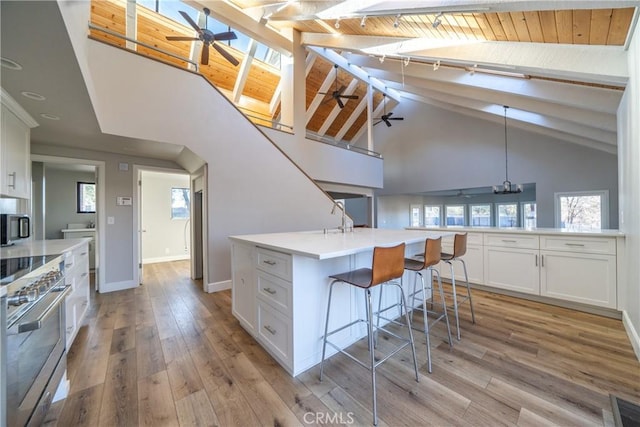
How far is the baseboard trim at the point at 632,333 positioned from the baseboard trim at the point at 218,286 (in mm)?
4360

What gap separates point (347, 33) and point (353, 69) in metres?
2.37

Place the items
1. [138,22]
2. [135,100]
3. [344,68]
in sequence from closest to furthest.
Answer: [135,100]
[138,22]
[344,68]

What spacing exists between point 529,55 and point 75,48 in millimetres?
3992

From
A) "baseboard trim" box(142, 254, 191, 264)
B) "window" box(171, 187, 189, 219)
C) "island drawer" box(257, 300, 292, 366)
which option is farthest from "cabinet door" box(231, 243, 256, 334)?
"window" box(171, 187, 189, 219)

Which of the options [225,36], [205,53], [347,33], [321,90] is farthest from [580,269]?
[321,90]

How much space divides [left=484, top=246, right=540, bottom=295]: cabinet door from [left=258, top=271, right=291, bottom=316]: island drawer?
3.09 m

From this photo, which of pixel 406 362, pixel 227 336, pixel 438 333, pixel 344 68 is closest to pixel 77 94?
pixel 227 336

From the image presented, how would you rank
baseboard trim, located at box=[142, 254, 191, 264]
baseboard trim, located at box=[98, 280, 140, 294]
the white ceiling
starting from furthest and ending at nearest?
baseboard trim, located at box=[142, 254, 191, 264], baseboard trim, located at box=[98, 280, 140, 294], the white ceiling

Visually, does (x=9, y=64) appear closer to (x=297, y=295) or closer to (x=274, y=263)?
(x=274, y=263)

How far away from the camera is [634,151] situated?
6.87 feet

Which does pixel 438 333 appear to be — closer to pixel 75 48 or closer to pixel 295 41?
pixel 75 48

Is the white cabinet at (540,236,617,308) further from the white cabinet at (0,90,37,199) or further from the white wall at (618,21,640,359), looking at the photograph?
the white cabinet at (0,90,37,199)

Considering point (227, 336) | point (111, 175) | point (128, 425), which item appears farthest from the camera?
point (111, 175)

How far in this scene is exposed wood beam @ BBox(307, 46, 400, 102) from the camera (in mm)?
6109
